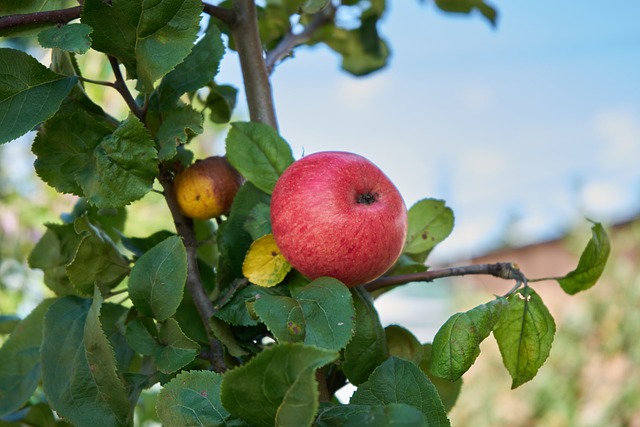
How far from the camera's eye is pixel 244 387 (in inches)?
14.2

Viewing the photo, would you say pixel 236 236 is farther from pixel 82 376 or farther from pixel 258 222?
pixel 82 376

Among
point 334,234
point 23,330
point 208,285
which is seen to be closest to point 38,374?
point 23,330

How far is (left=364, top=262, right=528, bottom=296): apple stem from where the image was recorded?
501 mm

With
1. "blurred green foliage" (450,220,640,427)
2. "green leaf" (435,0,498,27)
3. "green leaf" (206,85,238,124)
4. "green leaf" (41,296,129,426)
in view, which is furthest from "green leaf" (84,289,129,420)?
"blurred green foliage" (450,220,640,427)

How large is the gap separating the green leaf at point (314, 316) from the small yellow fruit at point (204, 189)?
108 millimetres

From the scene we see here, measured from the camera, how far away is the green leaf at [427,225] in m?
0.58

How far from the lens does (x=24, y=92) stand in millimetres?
452

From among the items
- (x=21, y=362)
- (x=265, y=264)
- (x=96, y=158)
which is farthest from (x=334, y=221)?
(x=21, y=362)

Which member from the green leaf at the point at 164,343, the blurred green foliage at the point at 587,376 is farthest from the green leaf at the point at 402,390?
the blurred green foliage at the point at 587,376

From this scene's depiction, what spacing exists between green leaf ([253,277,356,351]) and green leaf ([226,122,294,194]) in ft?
0.36

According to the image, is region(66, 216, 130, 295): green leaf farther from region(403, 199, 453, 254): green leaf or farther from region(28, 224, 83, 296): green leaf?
region(403, 199, 453, 254): green leaf

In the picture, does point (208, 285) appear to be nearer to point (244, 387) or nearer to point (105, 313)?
point (105, 313)

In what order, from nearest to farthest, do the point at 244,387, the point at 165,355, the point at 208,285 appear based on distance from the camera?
1. the point at 244,387
2. the point at 165,355
3. the point at 208,285

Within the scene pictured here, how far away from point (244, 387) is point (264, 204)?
→ 0.60 ft
